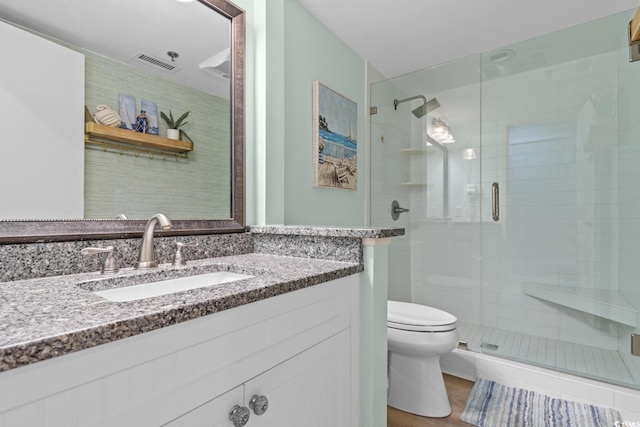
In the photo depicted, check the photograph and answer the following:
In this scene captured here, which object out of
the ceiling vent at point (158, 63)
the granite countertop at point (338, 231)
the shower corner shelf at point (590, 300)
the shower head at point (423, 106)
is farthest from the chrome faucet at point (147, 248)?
the shower corner shelf at point (590, 300)

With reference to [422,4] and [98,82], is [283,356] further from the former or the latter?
[422,4]

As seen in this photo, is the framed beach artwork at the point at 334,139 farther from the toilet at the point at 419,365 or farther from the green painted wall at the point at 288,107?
the toilet at the point at 419,365

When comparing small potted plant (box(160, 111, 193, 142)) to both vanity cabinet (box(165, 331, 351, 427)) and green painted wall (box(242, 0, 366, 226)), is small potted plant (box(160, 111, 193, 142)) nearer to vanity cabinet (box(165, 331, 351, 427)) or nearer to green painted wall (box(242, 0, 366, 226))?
green painted wall (box(242, 0, 366, 226))

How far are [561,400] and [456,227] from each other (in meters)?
1.23

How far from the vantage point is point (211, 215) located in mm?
1452

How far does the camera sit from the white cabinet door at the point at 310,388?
2.79ft

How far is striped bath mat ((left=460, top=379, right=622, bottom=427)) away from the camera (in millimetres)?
1644

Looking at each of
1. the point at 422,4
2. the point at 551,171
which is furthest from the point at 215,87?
the point at 551,171

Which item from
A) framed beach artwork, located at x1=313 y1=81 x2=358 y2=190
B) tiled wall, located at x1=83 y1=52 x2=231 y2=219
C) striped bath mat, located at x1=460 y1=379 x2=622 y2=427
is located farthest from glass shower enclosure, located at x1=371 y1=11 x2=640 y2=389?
tiled wall, located at x1=83 y1=52 x2=231 y2=219

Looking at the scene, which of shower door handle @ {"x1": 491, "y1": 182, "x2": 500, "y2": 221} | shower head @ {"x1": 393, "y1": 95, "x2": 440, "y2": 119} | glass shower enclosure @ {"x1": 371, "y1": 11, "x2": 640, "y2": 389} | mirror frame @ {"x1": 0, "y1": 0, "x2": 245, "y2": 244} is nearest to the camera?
mirror frame @ {"x1": 0, "y1": 0, "x2": 245, "y2": 244}

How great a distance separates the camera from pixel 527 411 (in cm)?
174

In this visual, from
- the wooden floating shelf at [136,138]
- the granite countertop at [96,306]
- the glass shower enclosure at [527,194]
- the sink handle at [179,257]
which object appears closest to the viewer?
the granite countertop at [96,306]

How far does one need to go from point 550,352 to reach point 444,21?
7.06ft

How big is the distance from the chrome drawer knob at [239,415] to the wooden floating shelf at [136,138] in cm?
93
